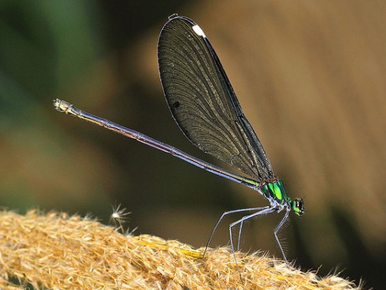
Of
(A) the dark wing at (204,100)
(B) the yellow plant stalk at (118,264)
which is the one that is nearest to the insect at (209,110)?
(A) the dark wing at (204,100)

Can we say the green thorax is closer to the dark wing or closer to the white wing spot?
the dark wing

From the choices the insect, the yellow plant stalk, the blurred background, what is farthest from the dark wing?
the blurred background

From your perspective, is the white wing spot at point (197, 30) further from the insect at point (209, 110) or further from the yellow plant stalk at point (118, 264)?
the yellow plant stalk at point (118, 264)

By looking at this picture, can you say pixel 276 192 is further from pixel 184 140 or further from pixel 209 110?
pixel 184 140

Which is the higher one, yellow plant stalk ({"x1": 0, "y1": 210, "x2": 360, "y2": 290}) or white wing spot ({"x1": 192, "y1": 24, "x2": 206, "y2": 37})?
white wing spot ({"x1": 192, "y1": 24, "x2": 206, "y2": 37})

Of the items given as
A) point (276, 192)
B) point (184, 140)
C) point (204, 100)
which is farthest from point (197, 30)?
point (184, 140)

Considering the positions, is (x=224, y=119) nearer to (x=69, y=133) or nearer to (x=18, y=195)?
(x=18, y=195)

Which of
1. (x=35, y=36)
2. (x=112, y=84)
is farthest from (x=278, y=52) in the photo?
(x=35, y=36)
